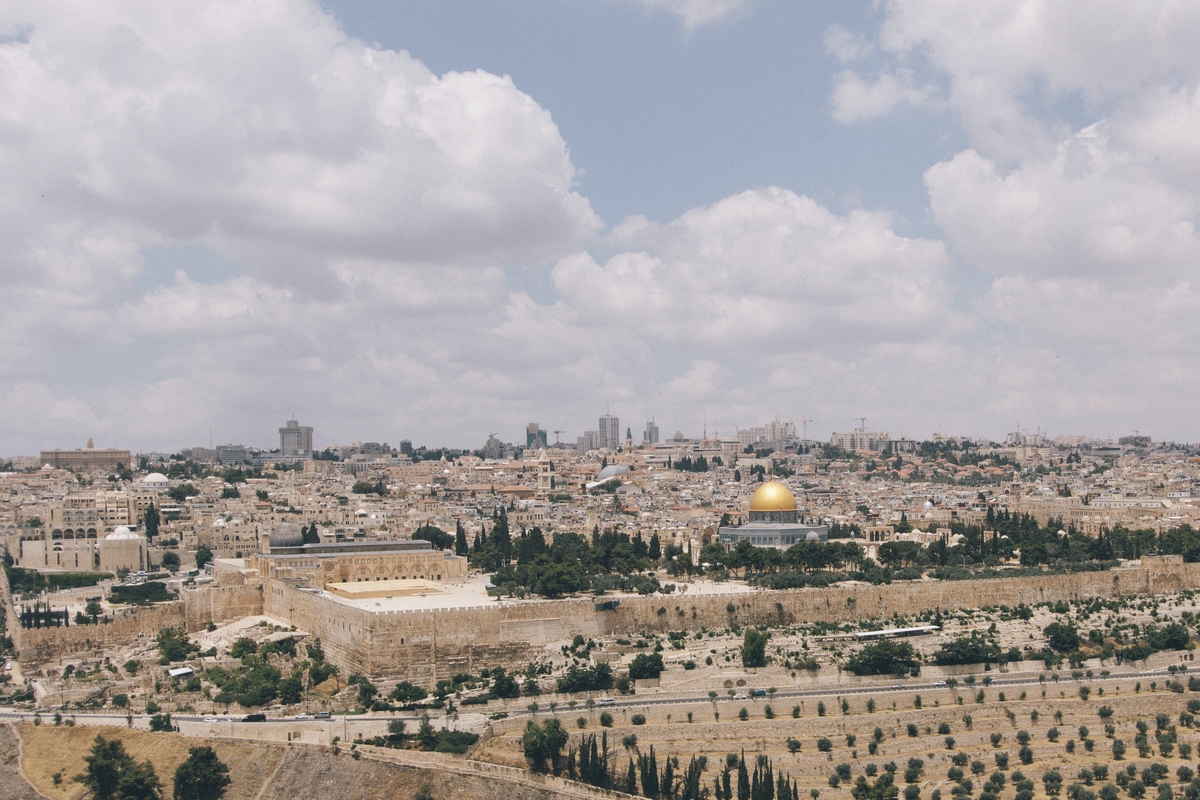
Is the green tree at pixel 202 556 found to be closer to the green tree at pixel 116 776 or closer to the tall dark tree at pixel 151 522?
the tall dark tree at pixel 151 522

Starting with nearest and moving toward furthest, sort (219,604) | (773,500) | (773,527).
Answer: (219,604)
(773,527)
(773,500)

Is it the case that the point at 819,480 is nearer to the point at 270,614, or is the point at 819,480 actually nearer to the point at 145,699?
the point at 270,614

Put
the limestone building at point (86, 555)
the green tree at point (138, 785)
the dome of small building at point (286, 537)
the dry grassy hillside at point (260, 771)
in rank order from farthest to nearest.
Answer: the limestone building at point (86, 555)
the dome of small building at point (286, 537)
the green tree at point (138, 785)
the dry grassy hillside at point (260, 771)

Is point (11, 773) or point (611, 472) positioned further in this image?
point (611, 472)

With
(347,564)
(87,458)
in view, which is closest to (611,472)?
(87,458)

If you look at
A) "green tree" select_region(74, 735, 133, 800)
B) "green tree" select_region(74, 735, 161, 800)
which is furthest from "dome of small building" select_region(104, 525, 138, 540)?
"green tree" select_region(74, 735, 133, 800)

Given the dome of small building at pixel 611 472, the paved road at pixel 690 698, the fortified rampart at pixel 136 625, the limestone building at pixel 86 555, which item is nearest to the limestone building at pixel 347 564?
the fortified rampart at pixel 136 625

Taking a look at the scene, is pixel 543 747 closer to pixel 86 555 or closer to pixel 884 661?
pixel 884 661

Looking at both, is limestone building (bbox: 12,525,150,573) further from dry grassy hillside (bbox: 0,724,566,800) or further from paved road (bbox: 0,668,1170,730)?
dry grassy hillside (bbox: 0,724,566,800)
